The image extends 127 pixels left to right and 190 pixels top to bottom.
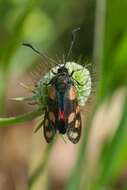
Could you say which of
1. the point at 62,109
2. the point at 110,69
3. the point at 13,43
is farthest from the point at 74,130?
the point at 13,43

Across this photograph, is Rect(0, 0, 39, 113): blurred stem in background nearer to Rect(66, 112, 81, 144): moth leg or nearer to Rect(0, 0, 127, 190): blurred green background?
Rect(0, 0, 127, 190): blurred green background

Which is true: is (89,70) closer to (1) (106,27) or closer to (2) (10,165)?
(1) (106,27)

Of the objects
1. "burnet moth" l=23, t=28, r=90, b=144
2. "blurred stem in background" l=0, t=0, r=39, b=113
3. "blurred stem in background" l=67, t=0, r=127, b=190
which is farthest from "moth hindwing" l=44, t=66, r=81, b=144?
"blurred stem in background" l=0, t=0, r=39, b=113

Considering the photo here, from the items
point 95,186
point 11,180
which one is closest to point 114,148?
point 95,186

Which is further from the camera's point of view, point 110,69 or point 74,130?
point 110,69

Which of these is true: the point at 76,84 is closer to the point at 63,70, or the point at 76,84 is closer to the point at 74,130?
the point at 63,70

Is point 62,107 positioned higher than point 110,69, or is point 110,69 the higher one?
point 110,69

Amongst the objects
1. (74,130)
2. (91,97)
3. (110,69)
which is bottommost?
(74,130)
